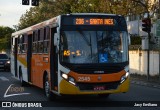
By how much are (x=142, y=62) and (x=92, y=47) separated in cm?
1906

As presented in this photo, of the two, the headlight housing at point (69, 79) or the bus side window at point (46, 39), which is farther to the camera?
the bus side window at point (46, 39)

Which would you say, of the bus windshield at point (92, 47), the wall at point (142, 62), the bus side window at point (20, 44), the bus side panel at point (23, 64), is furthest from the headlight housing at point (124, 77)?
the wall at point (142, 62)

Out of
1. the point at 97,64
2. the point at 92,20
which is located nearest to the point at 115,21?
the point at 92,20

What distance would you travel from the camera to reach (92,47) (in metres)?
13.5

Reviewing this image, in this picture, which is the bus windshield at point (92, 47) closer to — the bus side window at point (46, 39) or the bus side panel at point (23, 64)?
the bus side window at point (46, 39)

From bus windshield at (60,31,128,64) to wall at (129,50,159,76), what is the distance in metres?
16.2

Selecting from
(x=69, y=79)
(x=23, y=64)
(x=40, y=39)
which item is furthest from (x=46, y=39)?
(x=23, y=64)

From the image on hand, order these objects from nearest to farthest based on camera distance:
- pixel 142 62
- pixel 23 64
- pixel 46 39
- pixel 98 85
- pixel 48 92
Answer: pixel 98 85
pixel 48 92
pixel 46 39
pixel 23 64
pixel 142 62

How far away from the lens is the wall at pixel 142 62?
29.9 m

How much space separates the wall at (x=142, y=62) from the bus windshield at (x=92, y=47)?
16248mm

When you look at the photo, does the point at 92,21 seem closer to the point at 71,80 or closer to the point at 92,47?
the point at 92,47

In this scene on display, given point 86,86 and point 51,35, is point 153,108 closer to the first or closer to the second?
point 86,86

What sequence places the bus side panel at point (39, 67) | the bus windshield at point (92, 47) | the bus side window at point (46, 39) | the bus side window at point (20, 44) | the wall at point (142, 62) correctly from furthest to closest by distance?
the wall at point (142, 62) < the bus side window at point (20, 44) < the bus side panel at point (39, 67) < the bus side window at point (46, 39) < the bus windshield at point (92, 47)

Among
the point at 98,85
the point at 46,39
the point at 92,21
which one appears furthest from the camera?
the point at 46,39
